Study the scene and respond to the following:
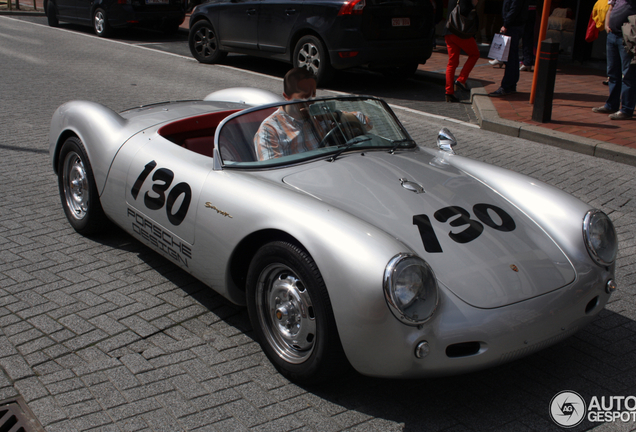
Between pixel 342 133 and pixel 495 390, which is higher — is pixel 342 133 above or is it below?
above

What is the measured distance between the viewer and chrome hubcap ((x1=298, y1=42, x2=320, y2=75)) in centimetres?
1023

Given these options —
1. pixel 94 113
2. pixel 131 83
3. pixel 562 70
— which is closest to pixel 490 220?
pixel 94 113

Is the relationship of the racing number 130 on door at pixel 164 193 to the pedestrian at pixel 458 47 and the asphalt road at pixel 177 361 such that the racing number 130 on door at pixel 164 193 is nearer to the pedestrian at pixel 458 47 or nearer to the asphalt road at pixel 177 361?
the asphalt road at pixel 177 361

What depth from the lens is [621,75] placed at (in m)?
8.00

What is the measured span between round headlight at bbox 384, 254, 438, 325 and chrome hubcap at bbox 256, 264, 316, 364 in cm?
46

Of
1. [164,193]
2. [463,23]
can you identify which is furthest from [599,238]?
[463,23]

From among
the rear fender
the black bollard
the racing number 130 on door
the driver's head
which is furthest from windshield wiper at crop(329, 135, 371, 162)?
the black bollard

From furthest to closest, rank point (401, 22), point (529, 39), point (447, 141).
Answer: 1. point (529, 39)
2. point (401, 22)
3. point (447, 141)

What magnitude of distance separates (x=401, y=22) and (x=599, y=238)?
747 cm

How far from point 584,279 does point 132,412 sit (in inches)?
Result: 87.0

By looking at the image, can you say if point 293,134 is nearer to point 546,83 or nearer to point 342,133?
point 342,133

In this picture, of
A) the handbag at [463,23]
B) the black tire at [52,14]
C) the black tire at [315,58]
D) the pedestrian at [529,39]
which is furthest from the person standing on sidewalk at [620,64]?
the black tire at [52,14]

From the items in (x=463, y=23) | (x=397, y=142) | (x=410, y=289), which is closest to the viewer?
(x=410, y=289)

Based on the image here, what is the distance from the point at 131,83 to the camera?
10.4 m
